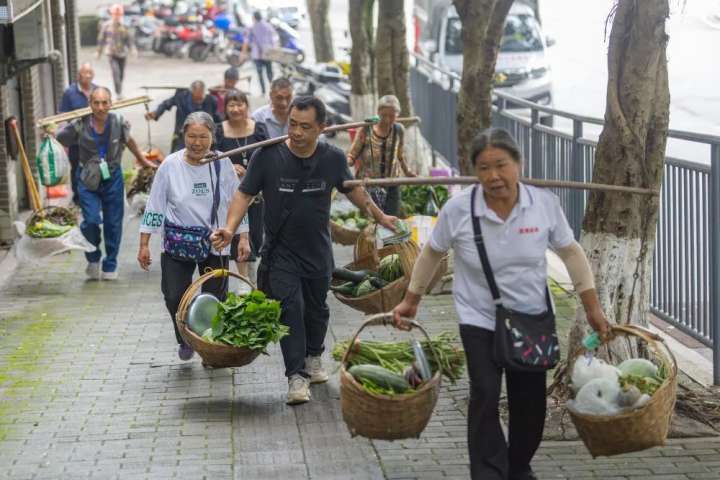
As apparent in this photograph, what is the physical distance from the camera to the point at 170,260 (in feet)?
28.7

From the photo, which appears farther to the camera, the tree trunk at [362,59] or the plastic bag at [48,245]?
the tree trunk at [362,59]

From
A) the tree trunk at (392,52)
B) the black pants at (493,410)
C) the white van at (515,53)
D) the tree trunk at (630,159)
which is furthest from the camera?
the white van at (515,53)

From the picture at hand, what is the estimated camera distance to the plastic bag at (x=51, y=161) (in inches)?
487

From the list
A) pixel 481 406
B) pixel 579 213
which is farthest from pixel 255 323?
pixel 579 213

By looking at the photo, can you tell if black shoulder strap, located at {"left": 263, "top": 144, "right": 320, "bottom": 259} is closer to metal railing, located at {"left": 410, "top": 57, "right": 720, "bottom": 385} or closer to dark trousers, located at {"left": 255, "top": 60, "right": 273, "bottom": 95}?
metal railing, located at {"left": 410, "top": 57, "right": 720, "bottom": 385}

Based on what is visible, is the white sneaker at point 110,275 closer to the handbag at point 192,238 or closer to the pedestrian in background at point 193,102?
the pedestrian in background at point 193,102

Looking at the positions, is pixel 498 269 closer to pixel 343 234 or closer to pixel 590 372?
pixel 590 372

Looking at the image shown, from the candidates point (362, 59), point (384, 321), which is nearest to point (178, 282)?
point (384, 321)

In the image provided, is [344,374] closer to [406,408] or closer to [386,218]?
[406,408]

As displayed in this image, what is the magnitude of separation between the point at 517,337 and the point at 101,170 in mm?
6923

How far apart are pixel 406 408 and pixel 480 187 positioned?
3.33ft

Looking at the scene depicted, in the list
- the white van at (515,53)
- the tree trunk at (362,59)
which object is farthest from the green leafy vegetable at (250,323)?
the white van at (515,53)

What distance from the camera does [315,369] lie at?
8.40 meters

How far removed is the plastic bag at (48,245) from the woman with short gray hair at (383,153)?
99.9 inches
